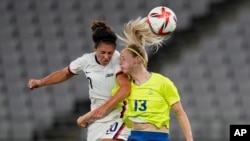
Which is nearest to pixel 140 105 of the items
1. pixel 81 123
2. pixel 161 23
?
pixel 81 123

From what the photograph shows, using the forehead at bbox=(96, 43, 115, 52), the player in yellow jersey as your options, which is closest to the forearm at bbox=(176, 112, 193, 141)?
the player in yellow jersey

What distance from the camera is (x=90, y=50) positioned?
55.2 feet

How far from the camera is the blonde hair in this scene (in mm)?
7828

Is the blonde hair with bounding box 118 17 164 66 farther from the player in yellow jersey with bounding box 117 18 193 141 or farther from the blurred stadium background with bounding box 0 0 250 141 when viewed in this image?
the blurred stadium background with bounding box 0 0 250 141

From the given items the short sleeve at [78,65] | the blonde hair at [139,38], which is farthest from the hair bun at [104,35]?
the short sleeve at [78,65]

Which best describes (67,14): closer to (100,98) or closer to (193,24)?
(193,24)

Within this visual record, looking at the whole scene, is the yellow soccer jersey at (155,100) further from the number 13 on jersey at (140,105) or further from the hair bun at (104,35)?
the hair bun at (104,35)

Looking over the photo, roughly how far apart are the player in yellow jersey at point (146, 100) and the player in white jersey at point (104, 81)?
0.17 metres

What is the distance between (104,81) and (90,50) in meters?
8.64

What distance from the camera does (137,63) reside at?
7.79 meters

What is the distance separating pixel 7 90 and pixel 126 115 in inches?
361

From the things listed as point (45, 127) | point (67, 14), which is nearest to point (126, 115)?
point (45, 127)

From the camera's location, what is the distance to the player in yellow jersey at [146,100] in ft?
25.1

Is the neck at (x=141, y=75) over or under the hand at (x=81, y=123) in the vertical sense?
over
